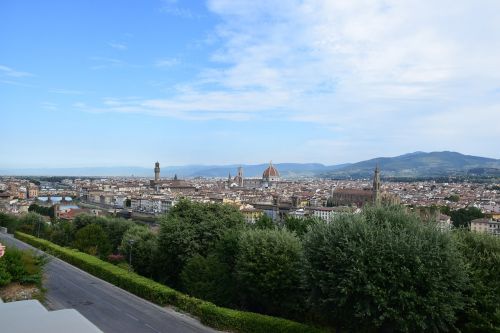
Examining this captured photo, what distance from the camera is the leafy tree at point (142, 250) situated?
2352cm

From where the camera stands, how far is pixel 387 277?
11.0 meters

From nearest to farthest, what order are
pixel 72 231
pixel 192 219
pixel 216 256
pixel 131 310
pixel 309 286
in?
pixel 309 286
pixel 131 310
pixel 216 256
pixel 192 219
pixel 72 231

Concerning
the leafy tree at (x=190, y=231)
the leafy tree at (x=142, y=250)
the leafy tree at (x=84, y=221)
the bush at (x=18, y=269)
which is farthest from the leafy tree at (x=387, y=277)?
the leafy tree at (x=84, y=221)

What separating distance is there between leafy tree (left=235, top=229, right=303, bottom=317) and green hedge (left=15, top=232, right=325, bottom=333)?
1287 mm

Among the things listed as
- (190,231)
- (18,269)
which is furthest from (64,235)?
(18,269)

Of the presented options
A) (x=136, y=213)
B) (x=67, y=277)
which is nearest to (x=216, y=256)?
(x=67, y=277)

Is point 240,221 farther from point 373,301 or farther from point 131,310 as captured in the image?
point 373,301

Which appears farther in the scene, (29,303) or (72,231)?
(72,231)

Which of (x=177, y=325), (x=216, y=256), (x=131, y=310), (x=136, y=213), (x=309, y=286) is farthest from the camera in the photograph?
(x=136, y=213)

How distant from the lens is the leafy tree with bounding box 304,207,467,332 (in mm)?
10727

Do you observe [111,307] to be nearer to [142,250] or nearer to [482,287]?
[142,250]

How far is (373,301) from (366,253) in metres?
1.11

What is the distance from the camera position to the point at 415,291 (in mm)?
10875

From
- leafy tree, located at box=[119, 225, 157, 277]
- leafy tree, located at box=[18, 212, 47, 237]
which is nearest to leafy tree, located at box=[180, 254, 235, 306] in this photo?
leafy tree, located at box=[119, 225, 157, 277]
